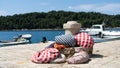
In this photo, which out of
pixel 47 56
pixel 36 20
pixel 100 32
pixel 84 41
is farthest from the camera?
pixel 36 20

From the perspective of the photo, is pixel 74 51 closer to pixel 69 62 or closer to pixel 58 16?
pixel 69 62

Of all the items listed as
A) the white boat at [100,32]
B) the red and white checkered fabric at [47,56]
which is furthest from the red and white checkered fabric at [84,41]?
the white boat at [100,32]

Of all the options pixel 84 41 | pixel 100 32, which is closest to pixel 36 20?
pixel 100 32

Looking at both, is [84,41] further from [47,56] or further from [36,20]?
[36,20]

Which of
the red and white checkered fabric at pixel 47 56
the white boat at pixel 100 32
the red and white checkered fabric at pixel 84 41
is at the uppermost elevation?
the red and white checkered fabric at pixel 84 41

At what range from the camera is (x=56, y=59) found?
10414 mm

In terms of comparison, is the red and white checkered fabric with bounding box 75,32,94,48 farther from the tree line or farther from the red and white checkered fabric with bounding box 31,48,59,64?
the tree line

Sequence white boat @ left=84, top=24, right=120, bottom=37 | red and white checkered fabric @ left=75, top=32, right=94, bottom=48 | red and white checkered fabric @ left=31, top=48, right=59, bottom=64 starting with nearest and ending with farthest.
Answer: red and white checkered fabric @ left=31, top=48, right=59, bottom=64, red and white checkered fabric @ left=75, top=32, right=94, bottom=48, white boat @ left=84, top=24, right=120, bottom=37

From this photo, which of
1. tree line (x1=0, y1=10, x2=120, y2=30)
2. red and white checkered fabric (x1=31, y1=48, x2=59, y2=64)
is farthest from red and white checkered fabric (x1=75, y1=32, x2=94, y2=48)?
tree line (x1=0, y1=10, x2=120, y2=30)

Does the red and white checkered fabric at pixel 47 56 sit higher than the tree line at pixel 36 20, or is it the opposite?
the red and white checkered fabric at pixel 47 56

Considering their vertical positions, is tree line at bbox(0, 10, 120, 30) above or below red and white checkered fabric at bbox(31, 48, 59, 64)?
below

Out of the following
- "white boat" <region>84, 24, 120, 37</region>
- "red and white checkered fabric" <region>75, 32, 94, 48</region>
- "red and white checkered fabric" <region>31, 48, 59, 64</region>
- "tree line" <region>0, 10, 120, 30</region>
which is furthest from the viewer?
"tree line" <region>0, 10, 120, 30</region>

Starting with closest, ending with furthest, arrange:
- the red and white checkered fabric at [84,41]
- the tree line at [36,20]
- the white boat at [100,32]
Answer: the red and white checkered fabric at [84,41] < the white boat at [100,32] < the tree line at [36,20]

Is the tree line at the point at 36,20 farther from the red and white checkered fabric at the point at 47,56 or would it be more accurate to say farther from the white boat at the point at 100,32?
the red and white checkered fabric at the point at 47,56
